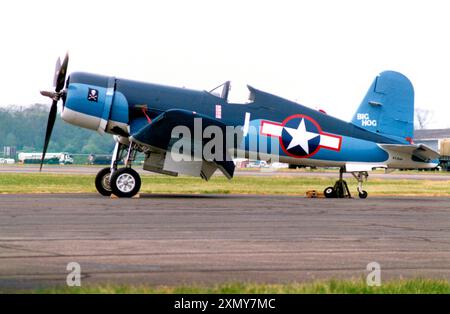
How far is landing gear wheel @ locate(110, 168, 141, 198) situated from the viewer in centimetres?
2044

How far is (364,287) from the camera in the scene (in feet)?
23.5

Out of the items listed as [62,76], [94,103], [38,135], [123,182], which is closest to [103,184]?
[123,182]

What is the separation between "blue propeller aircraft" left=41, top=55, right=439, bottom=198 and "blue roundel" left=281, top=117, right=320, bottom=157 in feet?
0.09

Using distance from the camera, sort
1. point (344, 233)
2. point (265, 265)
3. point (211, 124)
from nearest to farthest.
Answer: point (265, 265)
point (344, 233)
point (211, 124)

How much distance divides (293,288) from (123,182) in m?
13.9

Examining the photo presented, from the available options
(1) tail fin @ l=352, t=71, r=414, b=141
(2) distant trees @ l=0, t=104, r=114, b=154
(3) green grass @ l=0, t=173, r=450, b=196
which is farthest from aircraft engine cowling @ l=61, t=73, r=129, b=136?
(2) distant trees @ l=0, t=104, r=114, b=154

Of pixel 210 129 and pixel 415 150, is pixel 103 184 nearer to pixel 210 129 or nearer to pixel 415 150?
pixel 210 129

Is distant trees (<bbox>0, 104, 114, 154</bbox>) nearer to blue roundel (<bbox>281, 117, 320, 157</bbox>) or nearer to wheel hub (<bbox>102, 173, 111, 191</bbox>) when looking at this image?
blue roundel (<bbox>281, 117, 320, 157</bbox>)

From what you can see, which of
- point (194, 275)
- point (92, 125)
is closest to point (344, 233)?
point (194, 275)

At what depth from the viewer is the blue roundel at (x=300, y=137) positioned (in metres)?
22.7
